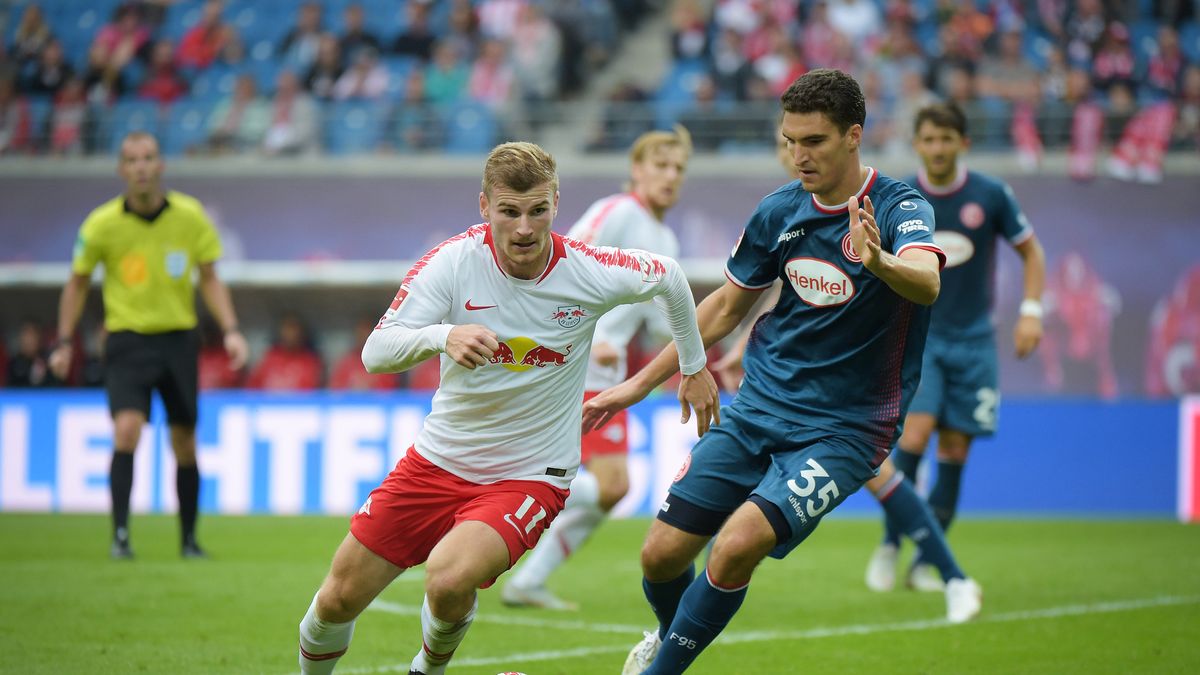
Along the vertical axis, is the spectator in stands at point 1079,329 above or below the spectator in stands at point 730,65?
below

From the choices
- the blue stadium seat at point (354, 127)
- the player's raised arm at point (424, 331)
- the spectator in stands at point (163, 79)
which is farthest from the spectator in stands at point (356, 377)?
the player's raised arm at point (424, 331)

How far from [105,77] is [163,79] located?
2.57ft

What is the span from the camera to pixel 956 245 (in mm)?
7824

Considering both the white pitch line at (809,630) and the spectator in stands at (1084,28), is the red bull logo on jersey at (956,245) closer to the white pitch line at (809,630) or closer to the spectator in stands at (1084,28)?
the white pitch line at (809,630)

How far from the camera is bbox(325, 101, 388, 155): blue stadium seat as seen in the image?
17.2 meters

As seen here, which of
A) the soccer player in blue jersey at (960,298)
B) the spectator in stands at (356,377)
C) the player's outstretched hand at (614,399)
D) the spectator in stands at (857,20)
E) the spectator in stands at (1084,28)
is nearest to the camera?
the player's outstretched hand at (614,399)

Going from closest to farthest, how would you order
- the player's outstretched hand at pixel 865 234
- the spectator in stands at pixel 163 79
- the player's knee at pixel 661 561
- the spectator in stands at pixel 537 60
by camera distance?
the player's outstretched hand at pixel 865 234, the player's knee at pixel 661 561, the spectator in stands at pixel 537 60, the spectator in stands at pixel 163 79

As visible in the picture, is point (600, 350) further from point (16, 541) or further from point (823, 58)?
point (823, 58)

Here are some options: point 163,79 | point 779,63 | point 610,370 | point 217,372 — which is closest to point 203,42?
point 163,79

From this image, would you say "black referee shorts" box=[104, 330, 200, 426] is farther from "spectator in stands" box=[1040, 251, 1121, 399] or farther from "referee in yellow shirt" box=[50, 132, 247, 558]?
"spectator in stands" box=[1040, 251, 1121, 399]

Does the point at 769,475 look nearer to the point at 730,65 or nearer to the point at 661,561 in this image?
the point at 661,561

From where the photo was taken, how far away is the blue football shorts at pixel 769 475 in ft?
15.3

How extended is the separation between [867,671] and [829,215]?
79.8 inches

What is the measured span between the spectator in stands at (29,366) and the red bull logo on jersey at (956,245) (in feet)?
37.2
